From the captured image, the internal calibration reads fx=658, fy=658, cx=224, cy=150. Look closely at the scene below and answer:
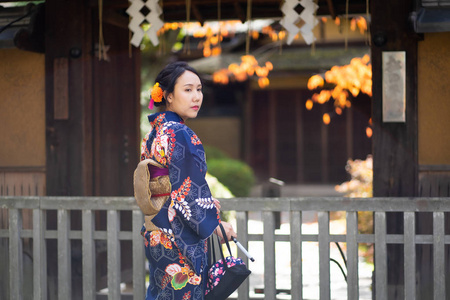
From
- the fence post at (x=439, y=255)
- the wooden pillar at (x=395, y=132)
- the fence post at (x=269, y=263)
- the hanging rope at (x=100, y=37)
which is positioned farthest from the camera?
the hanging rope at (x=100, y=37)

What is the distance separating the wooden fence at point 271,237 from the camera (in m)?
5.00

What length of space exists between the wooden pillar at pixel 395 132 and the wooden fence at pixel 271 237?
0.77 m

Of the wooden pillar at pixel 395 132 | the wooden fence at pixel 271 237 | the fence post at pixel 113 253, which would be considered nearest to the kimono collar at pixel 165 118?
the wooden fence at pixel 271 237

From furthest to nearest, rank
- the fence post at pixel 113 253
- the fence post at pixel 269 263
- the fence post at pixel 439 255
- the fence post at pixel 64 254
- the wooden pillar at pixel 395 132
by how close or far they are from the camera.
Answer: the wooden pillar at pixel 395 132
the fence post at pixel 64 254
the fence post at pixel 113 253
the fence post at pixel 269 263
the fence post at pixel 439 255

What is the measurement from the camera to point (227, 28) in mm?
16641

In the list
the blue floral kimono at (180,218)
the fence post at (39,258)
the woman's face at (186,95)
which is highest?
the woman's face at (186,95)

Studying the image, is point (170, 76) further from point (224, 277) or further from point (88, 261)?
point (88, 261)

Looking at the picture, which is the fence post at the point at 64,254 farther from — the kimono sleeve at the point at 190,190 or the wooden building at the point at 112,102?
the kimono sleeve at the point at 190,190

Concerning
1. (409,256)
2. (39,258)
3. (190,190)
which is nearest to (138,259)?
(39,258)

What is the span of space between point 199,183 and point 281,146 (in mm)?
14521

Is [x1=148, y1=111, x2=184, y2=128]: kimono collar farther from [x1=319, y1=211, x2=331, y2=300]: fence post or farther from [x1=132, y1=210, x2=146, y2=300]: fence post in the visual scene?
[x1=319, y1=211, x2=331, y2=300]: fence post

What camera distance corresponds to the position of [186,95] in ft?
12.7

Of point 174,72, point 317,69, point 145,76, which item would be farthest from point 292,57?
point 174,72

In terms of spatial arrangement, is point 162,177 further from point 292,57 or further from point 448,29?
point 292,57
